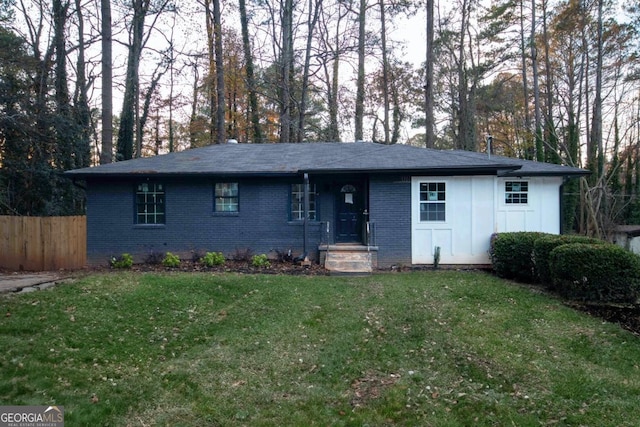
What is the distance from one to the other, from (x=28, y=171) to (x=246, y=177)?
8.56m

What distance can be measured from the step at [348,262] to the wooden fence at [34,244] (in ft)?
24.6

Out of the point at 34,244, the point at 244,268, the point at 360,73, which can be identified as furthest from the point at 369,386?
the point at 360,73

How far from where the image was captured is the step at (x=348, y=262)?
10359 mm

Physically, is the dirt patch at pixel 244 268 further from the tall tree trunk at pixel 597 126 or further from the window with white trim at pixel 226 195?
the tall tree trunk at pixel 597 126

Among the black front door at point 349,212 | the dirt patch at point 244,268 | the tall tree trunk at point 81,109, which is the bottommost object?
the dirt patch at point 244,268

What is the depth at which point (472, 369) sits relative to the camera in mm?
4504

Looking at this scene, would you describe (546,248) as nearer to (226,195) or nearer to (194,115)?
(226,195)

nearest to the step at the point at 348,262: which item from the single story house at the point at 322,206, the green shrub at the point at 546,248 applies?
the single story house at the point at 322,206

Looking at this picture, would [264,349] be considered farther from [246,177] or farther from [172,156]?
[172,156]

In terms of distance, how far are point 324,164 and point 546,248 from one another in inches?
237

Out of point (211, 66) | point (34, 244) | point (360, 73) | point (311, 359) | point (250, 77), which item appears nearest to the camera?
point (311, 359)

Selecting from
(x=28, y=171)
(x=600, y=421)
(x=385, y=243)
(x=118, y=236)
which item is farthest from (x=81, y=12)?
(x=600, y=421)

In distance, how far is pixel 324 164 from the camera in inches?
456

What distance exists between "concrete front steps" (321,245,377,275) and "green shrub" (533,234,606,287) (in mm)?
3861
